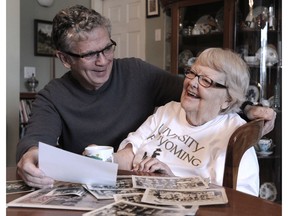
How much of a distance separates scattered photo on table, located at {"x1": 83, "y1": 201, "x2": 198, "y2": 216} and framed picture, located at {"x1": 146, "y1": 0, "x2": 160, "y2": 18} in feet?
11.1

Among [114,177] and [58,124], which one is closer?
[114,177]

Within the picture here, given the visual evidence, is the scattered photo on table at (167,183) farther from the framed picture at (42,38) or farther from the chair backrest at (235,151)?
the framed picture at (42,38)

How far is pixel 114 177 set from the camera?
0.99 m

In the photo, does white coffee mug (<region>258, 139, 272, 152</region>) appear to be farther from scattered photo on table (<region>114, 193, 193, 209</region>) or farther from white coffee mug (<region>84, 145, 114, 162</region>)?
scattered photo on table (<region>114, 193, 193, 209</region>)

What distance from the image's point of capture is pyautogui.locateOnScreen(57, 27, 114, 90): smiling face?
1616mm

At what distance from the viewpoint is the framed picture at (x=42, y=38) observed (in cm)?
459

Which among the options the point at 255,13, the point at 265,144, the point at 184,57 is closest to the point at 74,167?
the point at 265,144

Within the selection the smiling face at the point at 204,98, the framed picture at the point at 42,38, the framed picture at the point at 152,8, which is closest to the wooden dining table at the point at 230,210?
the smiling face at the point at 204,98

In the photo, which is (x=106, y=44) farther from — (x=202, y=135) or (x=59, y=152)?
(x=59, y=152)

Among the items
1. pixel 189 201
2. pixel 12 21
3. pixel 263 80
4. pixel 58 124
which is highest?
pixel 12 21

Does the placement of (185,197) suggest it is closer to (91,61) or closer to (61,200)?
(61,200)
